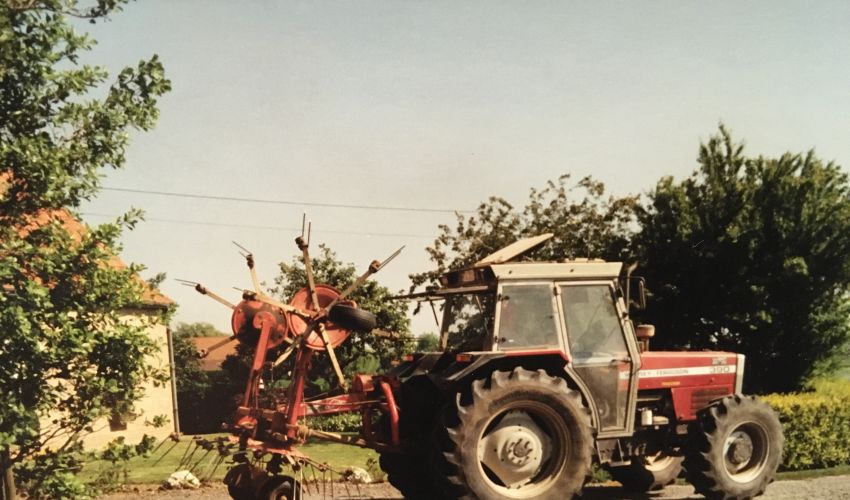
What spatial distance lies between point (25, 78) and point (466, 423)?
5743mm

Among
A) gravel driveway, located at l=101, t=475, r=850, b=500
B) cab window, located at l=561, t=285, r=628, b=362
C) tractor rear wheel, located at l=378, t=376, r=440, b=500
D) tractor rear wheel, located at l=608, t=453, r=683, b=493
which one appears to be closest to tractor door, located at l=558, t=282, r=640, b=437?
cab window, located at l=561, t=285, r=628, b=362

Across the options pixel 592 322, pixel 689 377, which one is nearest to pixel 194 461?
pixel 592 322

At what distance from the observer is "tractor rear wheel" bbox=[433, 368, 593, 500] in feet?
22.3

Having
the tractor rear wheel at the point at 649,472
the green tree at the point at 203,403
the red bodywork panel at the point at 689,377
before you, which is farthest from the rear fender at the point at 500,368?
the green tree at the point at 203,403

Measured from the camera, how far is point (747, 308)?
56.9 ft

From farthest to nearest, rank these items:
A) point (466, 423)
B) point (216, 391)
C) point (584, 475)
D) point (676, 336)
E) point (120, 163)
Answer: point (216, 391) → point (676, 336) → point (120, 163) → point (584, 475) → point (466, 423)

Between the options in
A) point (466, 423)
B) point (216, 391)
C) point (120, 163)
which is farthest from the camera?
point (216, 391)

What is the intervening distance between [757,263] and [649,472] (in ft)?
32.8

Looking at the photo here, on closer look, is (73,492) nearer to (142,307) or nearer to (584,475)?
(142,307)

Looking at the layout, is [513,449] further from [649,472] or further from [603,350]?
[649,472]

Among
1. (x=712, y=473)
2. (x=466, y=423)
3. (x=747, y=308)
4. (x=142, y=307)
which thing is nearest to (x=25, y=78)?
(x=142, y=307)

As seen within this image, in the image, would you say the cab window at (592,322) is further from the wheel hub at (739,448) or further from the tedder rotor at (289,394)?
the tedder rotor at (289,394)

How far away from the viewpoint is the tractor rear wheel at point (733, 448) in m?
7.92

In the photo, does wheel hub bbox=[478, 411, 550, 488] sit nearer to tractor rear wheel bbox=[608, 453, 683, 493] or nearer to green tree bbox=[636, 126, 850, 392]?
tractor rear wheel bbox=[608, 453, 683, 493]
